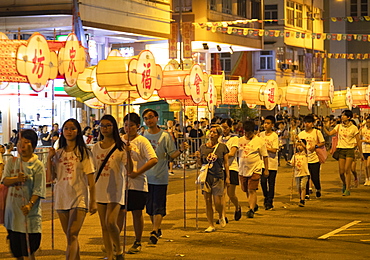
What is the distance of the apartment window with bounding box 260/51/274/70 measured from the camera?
165 feet

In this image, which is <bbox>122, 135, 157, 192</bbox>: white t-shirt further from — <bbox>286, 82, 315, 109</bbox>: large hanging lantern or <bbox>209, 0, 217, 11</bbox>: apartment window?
<bbox>209, 0, 217, 11</bbox>: apartment window

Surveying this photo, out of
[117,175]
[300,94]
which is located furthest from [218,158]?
[300,94]

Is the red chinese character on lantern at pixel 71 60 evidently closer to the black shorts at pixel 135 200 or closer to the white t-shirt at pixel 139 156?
the white t-shirt at pixel 139 156

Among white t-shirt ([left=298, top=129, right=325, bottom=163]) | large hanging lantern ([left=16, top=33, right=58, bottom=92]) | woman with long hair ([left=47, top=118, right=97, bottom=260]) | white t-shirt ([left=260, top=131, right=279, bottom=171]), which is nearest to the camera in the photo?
woman with long hair ([left=47, top=118, right=97, bottom=260])

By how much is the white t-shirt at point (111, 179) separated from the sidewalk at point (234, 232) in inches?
47.5

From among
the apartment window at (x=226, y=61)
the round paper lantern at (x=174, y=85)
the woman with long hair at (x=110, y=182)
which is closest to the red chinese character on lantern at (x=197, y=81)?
the round paper lantern at (x=174, y=85)

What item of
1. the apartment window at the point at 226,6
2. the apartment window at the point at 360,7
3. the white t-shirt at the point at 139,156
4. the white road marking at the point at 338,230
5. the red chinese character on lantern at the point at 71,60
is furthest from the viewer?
the apartment window at the point at 360,7

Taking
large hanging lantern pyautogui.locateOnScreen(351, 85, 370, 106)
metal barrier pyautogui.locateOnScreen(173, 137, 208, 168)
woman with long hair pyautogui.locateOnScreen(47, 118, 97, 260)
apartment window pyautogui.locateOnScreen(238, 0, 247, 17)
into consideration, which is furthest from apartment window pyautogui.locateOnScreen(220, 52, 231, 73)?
woman with long hair pyautogui.locateOnScreen(47, 118, 97, 260)

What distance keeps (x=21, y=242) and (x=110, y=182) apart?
1606 millimetres

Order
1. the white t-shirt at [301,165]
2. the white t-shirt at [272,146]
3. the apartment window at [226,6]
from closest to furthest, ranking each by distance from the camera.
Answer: the white t-shirt at [272,146]
the white t-shirt at [301,165]
the apartment window at [226,6]

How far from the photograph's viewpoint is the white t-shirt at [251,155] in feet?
44.1

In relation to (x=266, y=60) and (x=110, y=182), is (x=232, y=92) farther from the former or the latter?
(x=266, y=60)

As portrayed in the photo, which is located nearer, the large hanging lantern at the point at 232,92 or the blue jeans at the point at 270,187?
the blue jeans at the point at 270,187

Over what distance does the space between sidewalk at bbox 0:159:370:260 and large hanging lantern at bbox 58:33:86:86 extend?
272 cm
